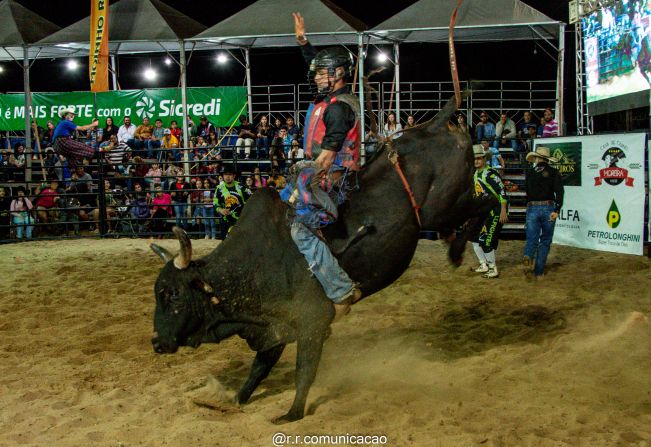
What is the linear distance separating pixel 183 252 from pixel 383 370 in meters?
1.90

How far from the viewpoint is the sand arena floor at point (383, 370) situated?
150 inches

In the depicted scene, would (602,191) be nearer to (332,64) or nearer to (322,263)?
(332,64)

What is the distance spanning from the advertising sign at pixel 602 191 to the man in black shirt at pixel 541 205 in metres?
1.34

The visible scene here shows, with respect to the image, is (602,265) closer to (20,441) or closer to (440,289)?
(440,289)

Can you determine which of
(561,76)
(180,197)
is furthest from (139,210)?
(561,76)

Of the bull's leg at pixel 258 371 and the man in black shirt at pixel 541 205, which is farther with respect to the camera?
the man in black shirt at pixel 541 205

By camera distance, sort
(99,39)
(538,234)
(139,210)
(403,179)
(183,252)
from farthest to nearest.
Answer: (99,39), (139,210), (538,234), (403,179), (183,252)

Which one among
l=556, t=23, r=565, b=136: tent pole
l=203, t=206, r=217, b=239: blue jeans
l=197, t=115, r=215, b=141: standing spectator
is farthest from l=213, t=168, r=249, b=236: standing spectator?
l=556, t=23, r=565, b=136: tent pole

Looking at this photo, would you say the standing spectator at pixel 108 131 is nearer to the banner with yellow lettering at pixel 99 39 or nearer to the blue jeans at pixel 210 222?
the banner with yellow lettering at pixel 99 39

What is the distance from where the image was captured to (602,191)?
921 cm

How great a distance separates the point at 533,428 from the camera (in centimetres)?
370

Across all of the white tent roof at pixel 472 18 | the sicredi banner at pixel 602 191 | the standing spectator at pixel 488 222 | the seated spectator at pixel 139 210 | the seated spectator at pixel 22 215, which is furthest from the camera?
the white tent roof at pixel 472 18

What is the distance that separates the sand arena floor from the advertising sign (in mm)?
1037

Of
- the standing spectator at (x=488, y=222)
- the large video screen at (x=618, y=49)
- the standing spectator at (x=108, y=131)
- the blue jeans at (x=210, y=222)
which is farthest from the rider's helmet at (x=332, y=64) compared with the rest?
the standing spectator at (x=108, y=131)
